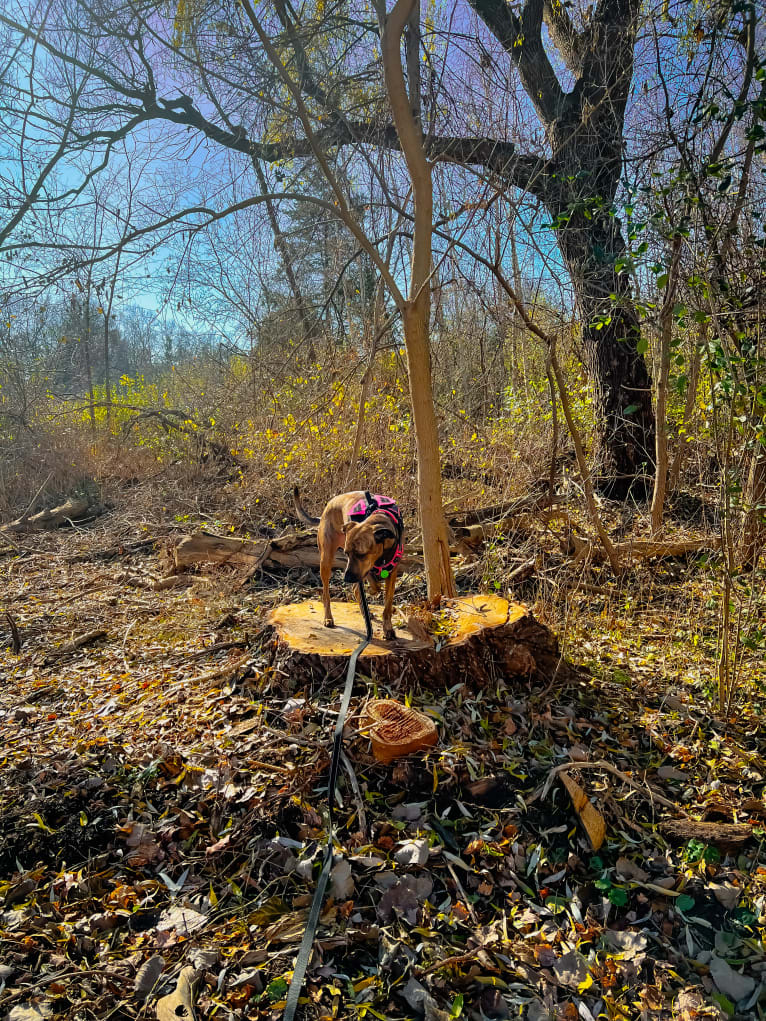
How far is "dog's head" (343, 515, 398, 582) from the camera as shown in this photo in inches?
130

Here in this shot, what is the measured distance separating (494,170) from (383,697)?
3952mm

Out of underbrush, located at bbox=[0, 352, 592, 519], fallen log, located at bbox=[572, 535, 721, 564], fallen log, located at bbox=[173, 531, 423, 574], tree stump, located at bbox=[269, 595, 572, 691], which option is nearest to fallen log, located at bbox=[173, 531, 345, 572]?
fallen log, located at bbox=[173, 531, 423, 574]

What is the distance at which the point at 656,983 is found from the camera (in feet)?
6.80

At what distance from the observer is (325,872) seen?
2365 millimetres

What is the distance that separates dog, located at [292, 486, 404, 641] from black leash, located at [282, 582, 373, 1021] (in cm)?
19

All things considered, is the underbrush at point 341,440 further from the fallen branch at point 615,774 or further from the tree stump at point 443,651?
the fallen branch at point 615,774

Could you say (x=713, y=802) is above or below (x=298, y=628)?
below

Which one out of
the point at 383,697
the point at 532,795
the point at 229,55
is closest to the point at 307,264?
the point at 229,55

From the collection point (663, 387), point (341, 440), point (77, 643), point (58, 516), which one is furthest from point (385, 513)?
point (58, 516)

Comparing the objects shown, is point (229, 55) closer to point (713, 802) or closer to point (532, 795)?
point (532, 795)

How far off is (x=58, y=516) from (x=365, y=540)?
8.64 meters

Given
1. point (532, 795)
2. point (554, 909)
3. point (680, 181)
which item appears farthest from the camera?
point (680, 181)

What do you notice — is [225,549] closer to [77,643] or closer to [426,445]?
[77,643]

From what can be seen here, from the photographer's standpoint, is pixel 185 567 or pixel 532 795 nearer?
pixel 532 795
